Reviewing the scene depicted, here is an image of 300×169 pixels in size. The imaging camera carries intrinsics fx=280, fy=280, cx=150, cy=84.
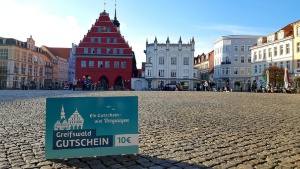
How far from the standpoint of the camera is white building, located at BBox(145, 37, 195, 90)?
70.4 metres

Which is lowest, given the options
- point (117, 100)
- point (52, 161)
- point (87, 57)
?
point (52, 161)

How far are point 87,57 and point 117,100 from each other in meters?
63.0

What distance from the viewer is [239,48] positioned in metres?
73.4

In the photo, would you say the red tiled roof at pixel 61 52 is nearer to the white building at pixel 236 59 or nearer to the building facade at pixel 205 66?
the building facade at pixel 205 66

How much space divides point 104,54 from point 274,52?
37.0m

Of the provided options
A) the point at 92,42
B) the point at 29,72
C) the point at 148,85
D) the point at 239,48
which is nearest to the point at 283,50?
the point at 239,48

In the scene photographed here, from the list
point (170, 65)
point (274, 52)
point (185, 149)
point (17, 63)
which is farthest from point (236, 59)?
point (185, 149)

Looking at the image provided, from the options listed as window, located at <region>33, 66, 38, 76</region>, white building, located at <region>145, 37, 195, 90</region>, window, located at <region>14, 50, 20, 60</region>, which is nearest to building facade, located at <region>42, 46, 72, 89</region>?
window, located at <region>33, 66, 38, 76</region>

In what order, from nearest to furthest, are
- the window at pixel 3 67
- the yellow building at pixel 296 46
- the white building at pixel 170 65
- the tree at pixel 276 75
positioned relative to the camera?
the tree at pixel 276 75, the yellow building at pixel 296 46, the window at pixel 3 67, the white building at pixel 170 65

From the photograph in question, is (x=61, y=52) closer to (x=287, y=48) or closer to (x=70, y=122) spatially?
(x=287, y=48)

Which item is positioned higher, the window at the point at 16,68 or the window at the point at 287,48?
the window at the point at 287,48

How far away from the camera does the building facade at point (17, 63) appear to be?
67.2 metres

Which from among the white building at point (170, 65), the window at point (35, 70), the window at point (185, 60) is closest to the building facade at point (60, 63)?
the window at point (35, 70)

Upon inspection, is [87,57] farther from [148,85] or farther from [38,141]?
[38,141]
